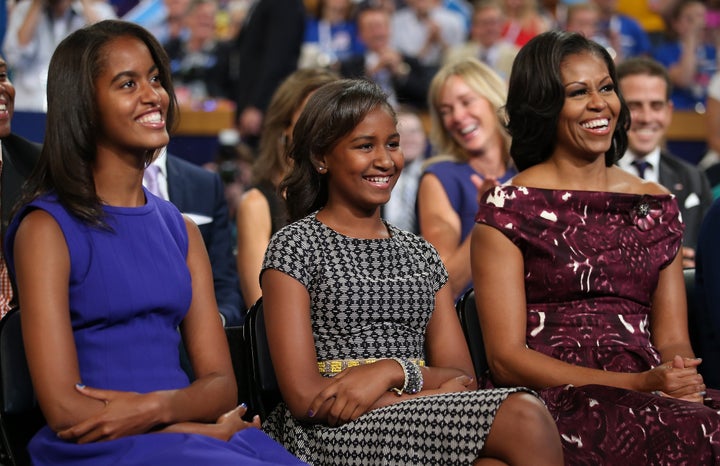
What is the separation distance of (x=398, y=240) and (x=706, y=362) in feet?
3.61

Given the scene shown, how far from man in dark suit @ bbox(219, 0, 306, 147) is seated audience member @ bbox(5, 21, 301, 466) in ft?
16.7

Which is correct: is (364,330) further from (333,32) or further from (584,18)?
(333,32)

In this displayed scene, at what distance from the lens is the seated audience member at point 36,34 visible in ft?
20.8

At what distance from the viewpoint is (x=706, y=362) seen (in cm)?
359

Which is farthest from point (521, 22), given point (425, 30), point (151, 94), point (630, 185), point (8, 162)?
point (151, 94)

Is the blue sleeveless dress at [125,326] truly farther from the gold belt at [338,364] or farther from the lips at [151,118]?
the gold belt at [338,364]

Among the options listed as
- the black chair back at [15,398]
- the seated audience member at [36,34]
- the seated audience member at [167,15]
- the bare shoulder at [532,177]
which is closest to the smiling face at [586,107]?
the bare shoulder at [532,177]

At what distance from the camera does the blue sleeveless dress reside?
2496 millimetres

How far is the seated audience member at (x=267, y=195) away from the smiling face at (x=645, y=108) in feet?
4.47

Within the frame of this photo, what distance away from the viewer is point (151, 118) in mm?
2764

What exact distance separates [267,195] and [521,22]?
211 inches

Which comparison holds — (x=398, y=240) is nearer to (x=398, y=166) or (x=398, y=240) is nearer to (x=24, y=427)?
(x=398, y=166)

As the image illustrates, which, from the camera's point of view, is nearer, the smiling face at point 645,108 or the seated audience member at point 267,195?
the seated audience member at point 267,195

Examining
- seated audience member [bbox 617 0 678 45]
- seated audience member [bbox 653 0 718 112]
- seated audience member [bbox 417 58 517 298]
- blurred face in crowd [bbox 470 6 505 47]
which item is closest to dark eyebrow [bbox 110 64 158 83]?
seated audience member [bbox 417 58 517 298]
